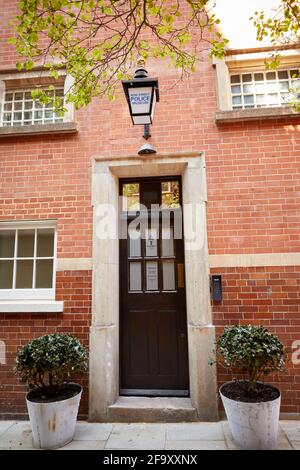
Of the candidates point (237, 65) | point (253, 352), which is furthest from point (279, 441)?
point (237, 65)

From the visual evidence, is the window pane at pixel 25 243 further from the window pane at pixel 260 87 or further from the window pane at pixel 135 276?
the window pane at pixel 260 87

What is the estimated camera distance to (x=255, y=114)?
4277 millimetres

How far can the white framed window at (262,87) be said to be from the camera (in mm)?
4586

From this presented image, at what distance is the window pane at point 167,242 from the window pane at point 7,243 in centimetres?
218

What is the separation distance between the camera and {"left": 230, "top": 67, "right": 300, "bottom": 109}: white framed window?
15.0 feet

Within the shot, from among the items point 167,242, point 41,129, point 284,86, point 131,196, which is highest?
point 284,86

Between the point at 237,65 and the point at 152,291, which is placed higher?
the point at 237,65

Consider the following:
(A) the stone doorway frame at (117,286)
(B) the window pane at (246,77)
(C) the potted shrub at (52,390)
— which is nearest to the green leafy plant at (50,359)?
(C) the potted shrub at (52,390)

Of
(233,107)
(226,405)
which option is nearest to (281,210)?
(233,107)

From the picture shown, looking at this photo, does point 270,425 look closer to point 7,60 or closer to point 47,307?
point 47,307

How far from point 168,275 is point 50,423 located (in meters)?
2.25

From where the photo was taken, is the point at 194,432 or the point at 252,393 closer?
the point at 252,393

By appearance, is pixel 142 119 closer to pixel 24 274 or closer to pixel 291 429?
pixel 24 274

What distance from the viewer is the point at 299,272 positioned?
4.01m
